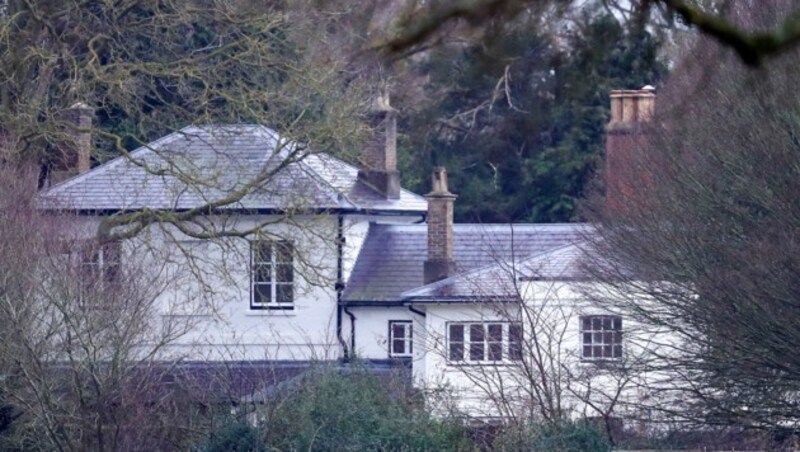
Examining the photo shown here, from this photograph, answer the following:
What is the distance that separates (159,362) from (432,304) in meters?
7.19

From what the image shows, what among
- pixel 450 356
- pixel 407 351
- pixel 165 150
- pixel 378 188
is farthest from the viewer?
pixel 378 188

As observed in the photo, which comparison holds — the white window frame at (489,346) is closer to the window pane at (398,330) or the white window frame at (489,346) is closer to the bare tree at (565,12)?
the window pane at (398,330)

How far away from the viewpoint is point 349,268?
26844 mm

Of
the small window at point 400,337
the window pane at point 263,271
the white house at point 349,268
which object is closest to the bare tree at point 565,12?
the white house at point 349,268

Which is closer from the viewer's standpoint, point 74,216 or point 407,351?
point 74,216

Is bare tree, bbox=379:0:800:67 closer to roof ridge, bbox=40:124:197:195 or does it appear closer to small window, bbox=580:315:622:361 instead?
small window, bbox=580:315:622:361

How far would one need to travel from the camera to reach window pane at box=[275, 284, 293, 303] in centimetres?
2650

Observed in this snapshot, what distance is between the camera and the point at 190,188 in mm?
22328

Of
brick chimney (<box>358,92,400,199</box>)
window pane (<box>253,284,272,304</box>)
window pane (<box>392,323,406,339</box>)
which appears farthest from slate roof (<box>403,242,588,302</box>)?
brick chimney (<box>358,92,400,199</box>)

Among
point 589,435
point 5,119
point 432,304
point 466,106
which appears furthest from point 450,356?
point 466,106

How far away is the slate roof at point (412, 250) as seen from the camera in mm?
26000

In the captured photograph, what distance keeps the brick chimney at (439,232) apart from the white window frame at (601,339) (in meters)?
4.68

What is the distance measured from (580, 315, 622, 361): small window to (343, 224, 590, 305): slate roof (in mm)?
4250

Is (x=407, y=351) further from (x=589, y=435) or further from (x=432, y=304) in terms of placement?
(x=589, y=435)
